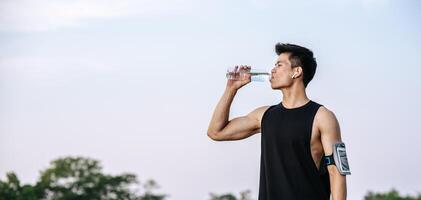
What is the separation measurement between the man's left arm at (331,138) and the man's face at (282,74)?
0.32 meters

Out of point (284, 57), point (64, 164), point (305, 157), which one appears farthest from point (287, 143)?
point (64, 164)

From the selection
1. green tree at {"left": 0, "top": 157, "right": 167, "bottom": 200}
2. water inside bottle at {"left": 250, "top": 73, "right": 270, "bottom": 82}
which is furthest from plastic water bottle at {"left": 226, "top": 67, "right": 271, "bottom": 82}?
green tree at {"left": 0, "top": 157, "right": 167, "bottom": 200}

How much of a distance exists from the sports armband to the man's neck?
0.42 meters

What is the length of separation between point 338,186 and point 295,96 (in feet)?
2.23

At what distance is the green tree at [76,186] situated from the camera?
69938mm

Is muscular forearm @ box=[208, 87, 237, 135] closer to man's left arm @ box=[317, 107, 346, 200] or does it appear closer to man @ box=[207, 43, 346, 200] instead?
man @ box=[207, 43, 346, 200]

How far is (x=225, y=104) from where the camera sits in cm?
739

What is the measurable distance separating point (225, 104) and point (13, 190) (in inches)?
2520

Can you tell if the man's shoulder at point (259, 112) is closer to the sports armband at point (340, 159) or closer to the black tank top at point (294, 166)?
the black tank top at point (294, 166)

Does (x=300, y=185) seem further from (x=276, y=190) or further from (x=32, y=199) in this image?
(x=32, y=199)

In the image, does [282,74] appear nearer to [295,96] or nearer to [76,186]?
[295,96]

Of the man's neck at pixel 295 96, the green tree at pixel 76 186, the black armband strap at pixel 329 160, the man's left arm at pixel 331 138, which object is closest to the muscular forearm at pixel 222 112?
the man's neck at pixel 295 96

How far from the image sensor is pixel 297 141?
23.1 ft

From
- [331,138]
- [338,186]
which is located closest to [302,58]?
[331,138]
